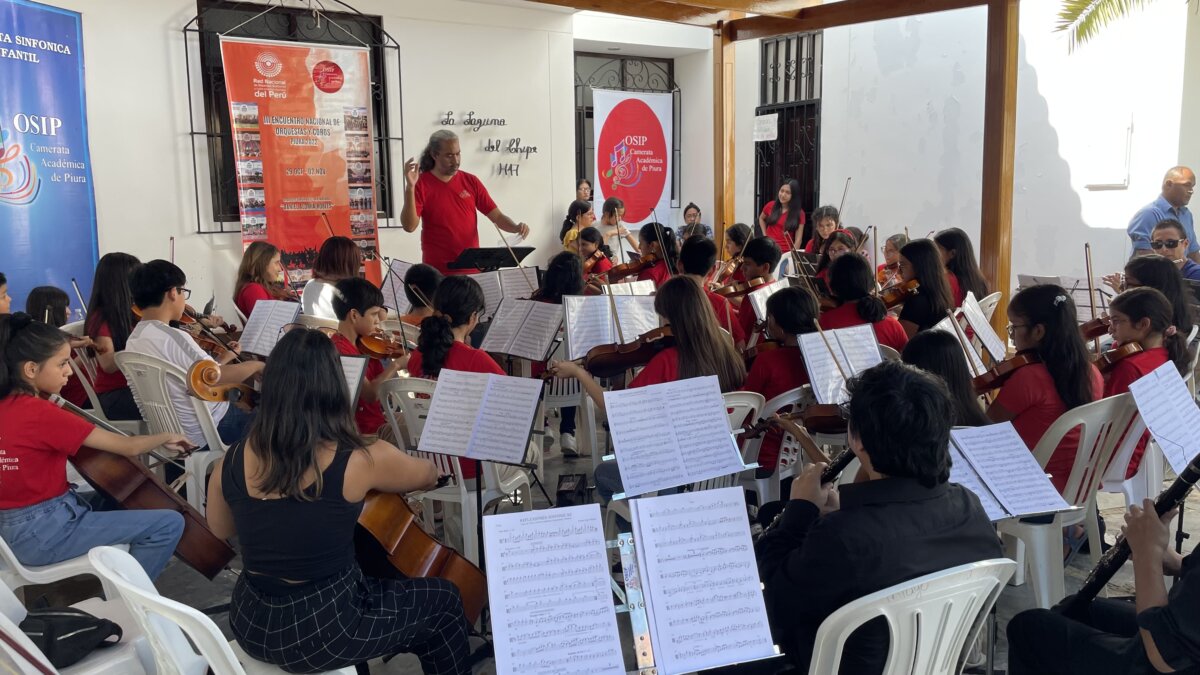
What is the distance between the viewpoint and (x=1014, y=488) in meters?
1.93

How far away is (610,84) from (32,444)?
817cm

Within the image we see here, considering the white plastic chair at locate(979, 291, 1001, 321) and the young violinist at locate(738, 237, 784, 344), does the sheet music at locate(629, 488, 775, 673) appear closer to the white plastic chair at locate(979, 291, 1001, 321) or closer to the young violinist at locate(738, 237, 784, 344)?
the young violinist at locate(738, 237, 784, 344)

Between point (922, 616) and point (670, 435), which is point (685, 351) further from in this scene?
point (922, 616)

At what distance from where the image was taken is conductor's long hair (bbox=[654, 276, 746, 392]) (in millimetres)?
2936

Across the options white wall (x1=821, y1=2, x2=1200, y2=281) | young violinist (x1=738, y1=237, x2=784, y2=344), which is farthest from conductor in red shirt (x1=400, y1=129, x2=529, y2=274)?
white wall (x1=821, y1=2, x2=1200, y2=281)

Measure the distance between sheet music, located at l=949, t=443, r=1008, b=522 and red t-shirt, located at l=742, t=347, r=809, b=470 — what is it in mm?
1072

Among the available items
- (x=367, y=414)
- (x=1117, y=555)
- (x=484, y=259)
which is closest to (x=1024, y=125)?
(x=484, y=259)

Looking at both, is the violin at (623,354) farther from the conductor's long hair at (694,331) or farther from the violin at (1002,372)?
the violin at (1002,372)

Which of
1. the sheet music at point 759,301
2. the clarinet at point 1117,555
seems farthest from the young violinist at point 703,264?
the clarinet at point 1117,555

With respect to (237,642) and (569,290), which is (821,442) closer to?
(569,290)

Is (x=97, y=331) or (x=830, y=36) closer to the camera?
(x=97, y=331)

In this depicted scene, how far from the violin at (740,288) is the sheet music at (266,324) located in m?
2.19

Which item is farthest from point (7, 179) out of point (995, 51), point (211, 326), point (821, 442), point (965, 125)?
point (965, 125)

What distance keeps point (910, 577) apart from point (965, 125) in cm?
724
